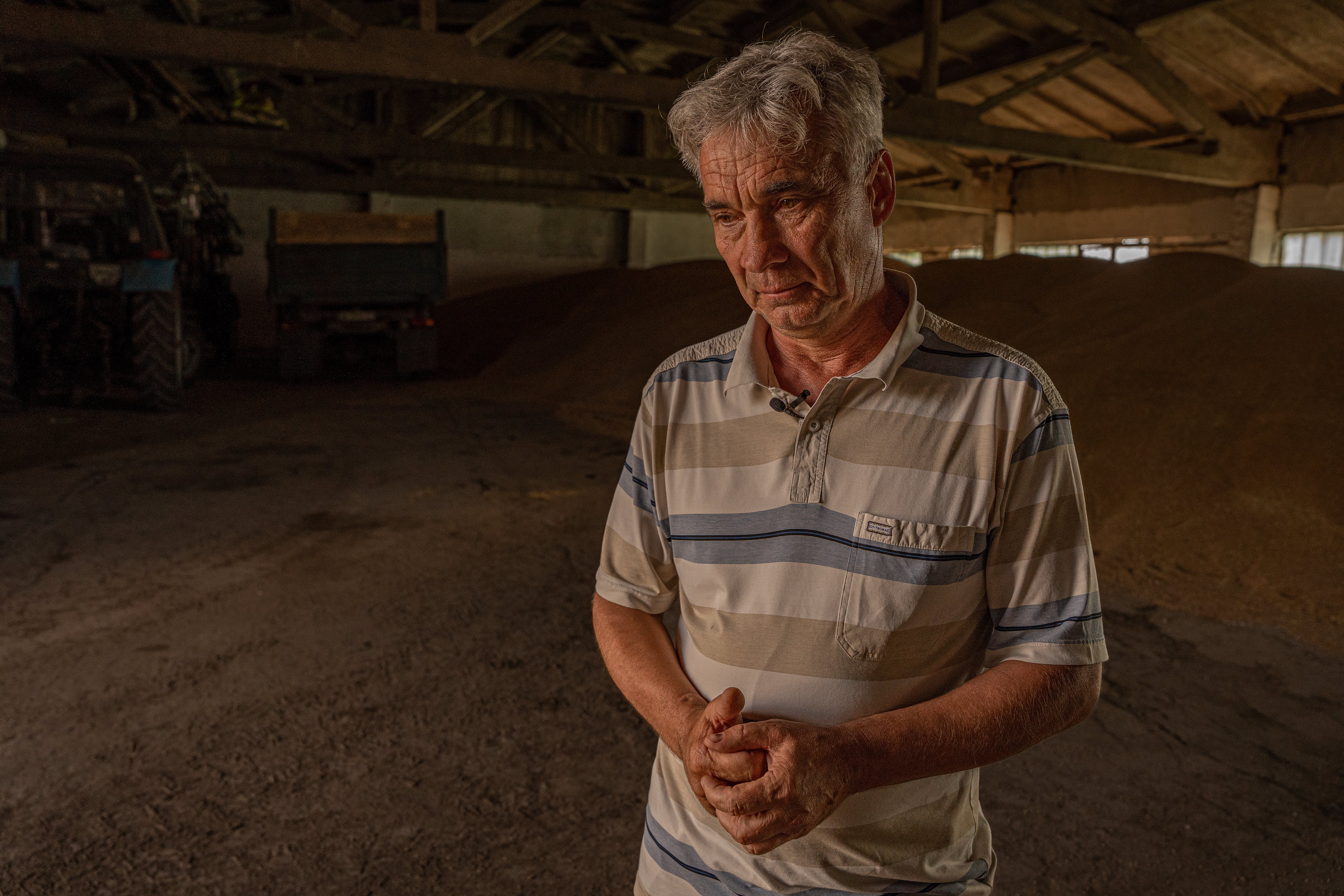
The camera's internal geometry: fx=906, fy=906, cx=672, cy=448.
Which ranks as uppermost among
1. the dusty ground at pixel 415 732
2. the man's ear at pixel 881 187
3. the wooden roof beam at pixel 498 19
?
the wooden roof beam at pixel 498 19

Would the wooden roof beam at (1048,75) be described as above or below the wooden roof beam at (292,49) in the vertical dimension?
above

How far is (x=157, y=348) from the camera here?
880 cm

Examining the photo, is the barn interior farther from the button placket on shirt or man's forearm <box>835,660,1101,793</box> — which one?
man's forearm <box>835,660,1101,793</box>

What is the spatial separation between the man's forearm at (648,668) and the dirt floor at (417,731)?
3.75 ft

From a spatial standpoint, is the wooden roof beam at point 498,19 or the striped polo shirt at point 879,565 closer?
the striped polo shirt at point 879,565

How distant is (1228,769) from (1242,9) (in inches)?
441

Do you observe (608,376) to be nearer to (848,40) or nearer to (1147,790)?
(848,40)

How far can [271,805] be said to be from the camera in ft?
8.13

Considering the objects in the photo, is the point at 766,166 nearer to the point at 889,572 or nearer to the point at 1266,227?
the point at 889,572

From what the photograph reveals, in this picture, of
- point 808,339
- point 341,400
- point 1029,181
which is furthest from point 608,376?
point 1029,181

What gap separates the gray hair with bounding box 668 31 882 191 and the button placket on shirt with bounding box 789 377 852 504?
29 cm

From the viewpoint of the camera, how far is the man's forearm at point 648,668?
3.97 ft

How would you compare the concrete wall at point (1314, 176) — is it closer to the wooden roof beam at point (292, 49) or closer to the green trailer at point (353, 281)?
the wooden roof beam at point (292, 49)

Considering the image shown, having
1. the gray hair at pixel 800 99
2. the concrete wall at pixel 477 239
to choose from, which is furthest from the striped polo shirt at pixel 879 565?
the concrete wall at pixel 477 239
